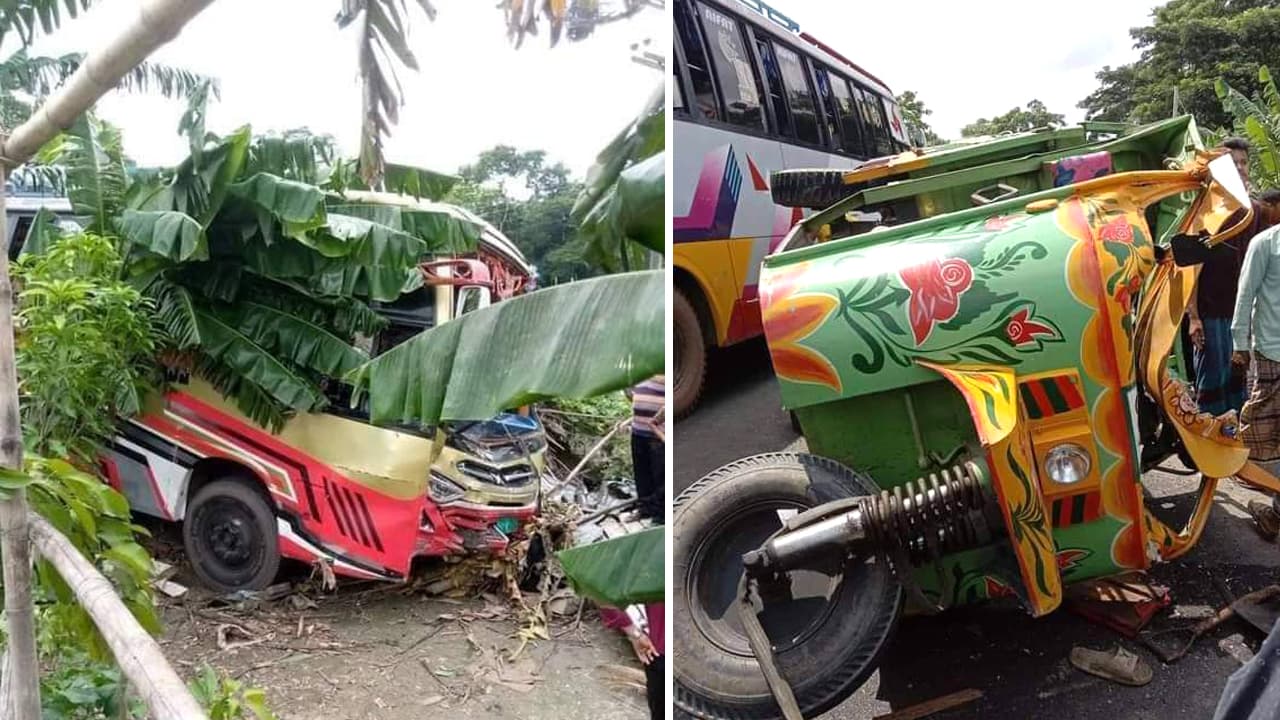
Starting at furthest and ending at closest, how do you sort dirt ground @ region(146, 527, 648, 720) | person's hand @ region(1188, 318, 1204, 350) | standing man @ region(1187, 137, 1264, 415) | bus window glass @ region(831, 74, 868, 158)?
bus window glass @ region(831, 74, 868, 158) < dirt ground @ region(146, 527, 648, 720) < person's hand @ region(1188, 318, 1204, 350) < standing man @ region(1187, 137, 1264, 415)

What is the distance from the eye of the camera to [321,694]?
18.0 feet

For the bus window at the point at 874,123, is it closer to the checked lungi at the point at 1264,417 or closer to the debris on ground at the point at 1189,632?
the checked lungi at the point at 1264,417

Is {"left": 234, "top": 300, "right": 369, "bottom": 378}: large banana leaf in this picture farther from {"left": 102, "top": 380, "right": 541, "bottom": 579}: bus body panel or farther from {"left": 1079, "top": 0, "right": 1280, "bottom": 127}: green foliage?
{"left": 1079, "top": 0, "right": 1280, "bottom": 127}: green foliage

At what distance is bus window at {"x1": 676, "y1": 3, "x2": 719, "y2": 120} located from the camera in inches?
199

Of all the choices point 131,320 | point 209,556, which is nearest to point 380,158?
point 131,320

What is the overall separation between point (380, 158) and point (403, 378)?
2.98m

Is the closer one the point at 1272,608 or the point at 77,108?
the point at 77,108

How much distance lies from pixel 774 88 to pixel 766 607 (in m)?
4.35

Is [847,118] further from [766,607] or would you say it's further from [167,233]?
A: [766,607]

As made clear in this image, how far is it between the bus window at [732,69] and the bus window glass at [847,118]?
208cm

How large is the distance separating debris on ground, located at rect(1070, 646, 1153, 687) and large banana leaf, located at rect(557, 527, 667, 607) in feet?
5.40

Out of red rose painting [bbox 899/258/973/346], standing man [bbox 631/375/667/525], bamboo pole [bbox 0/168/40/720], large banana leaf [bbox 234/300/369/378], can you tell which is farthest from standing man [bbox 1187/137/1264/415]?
large banana leaf [bbox 234/300/369/378]

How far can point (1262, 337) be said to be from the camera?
11.2 feet

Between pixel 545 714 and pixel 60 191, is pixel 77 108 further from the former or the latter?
pixel 60 191
